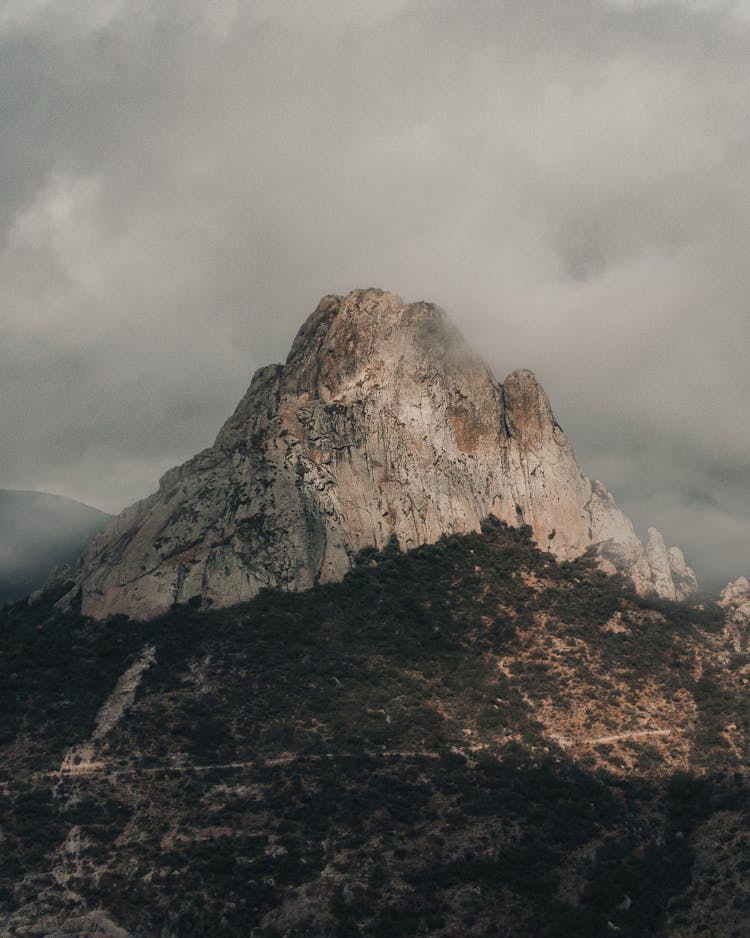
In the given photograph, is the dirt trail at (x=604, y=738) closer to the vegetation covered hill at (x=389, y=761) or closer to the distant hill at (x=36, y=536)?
the vegetation covered hill at (x=389, y=761)

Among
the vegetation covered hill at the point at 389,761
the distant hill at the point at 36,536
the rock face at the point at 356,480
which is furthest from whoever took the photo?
the distant hill at the point at 36,536

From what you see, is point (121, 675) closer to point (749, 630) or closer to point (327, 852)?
point (327, 852)

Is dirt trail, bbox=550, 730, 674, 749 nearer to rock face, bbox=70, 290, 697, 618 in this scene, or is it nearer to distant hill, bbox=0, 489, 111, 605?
rock face, bbox=70, 290, 697, 618

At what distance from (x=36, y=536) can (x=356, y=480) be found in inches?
3543

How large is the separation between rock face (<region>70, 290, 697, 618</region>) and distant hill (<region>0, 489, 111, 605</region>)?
37397 millimetres

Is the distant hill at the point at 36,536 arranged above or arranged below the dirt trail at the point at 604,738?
above

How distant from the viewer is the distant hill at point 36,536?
150125 millimetres

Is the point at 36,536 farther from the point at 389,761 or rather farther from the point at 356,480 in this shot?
the point at 389,761

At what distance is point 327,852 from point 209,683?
24.6 metres

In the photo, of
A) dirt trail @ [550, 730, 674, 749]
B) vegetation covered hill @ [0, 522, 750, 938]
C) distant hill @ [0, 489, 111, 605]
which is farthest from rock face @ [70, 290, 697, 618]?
distant hill @ [0, 489, 111, 605]

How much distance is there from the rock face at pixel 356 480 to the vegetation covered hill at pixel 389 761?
4.24m

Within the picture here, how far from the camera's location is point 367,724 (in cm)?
8388

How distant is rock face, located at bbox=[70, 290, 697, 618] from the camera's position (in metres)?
104

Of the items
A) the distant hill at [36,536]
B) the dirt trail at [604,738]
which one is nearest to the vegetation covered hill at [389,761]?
the dirt trail at [604,738]
